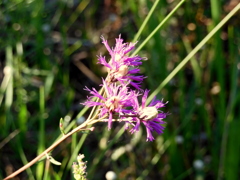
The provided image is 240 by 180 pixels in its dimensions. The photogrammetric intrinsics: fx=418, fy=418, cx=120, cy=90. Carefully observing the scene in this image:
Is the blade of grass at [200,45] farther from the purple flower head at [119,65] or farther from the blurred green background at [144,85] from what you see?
the blurred green background at [144,85]

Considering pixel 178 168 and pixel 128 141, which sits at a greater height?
pixel 128 141

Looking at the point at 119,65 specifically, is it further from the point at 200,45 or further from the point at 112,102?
the point at 200,45

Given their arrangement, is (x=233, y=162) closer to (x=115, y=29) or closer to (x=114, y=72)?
(x=114, y=72)

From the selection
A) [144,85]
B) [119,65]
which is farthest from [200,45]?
[144,85]

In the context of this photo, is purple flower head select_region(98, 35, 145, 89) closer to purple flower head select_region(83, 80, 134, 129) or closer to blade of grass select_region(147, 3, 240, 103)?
purple flower head select_region(83, 80, 134, 129)

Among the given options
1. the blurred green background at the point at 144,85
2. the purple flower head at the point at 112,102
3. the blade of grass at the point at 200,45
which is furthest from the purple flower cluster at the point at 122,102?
the blurred green background at the point at 144,85

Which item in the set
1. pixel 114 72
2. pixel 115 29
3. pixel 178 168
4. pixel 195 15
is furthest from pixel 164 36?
pixel 114 72

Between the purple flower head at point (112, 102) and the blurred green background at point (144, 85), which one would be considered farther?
the blurred green background at point (144, 85)

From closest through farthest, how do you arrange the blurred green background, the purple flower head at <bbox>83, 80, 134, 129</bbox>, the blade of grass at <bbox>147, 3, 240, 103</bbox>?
1. the purple flower head at <bbox>83, 80, 134, 129</bbox>
2. the blade of grass at <bbox>147, 3, 240, 103</bbox>
3. the blurred green background

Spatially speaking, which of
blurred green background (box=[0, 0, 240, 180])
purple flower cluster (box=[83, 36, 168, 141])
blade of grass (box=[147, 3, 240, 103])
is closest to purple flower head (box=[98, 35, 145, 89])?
purple flower cluster (box=[83, 36, 168, 141])
